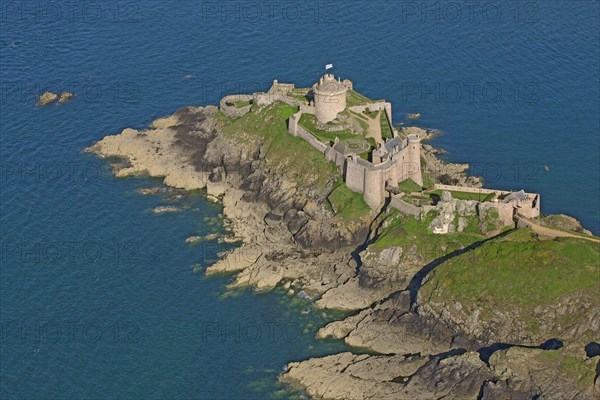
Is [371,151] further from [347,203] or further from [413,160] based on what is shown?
[347,203]

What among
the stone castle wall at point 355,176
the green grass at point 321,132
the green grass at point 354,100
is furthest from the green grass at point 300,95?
the stone castle wall at point 355,176

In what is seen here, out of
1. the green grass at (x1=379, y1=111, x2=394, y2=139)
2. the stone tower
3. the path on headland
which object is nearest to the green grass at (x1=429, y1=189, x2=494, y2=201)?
the stone tower

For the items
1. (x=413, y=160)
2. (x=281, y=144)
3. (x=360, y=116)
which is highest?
(x=360, y=116)

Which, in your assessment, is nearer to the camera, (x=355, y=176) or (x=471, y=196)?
(x=471, y=196)

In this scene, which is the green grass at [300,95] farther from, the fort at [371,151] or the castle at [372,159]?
the castle at [372,159]

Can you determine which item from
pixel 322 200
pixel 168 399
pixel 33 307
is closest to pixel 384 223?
pixel 322 200

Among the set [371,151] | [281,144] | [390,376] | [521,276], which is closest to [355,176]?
[371,151]

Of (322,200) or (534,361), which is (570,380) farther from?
(322,200)
